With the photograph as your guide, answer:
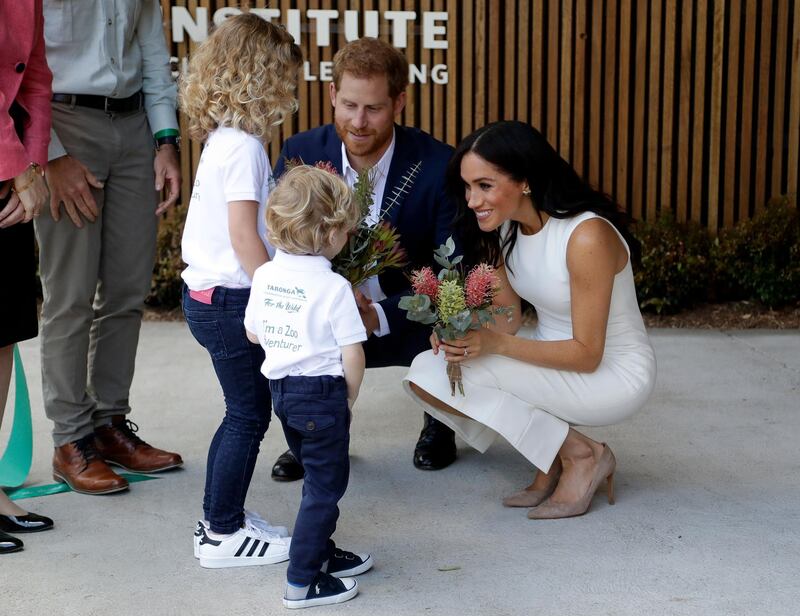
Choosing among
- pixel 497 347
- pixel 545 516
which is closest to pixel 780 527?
pixel 545 516

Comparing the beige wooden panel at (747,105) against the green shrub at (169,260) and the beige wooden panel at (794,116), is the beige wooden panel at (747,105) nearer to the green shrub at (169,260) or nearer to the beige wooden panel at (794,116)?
the beige wooden panel at (794,116)

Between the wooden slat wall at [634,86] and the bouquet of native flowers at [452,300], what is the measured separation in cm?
377

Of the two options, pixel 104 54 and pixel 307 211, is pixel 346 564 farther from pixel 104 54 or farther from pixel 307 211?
pixel 104 54

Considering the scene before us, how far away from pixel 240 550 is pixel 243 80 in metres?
1.42

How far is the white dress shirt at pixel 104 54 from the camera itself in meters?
3.78

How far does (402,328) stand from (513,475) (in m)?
0.69

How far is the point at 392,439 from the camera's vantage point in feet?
14.8

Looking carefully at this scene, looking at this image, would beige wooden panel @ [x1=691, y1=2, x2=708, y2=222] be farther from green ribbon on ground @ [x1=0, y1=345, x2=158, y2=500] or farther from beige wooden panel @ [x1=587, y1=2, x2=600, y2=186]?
green ribbon on ground @ [x1=0, y1=345, x2=158, y2=500]

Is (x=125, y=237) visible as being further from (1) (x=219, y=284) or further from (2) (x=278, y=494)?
(2) (x=278, y=494)

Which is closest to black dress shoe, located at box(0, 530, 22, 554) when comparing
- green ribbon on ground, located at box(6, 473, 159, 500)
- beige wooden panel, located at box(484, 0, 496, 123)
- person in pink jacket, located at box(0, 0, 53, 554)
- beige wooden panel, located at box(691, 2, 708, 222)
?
person in pink jacket, located at box(0, 0, 53, 554)

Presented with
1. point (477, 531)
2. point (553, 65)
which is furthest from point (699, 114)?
point (477, 531)

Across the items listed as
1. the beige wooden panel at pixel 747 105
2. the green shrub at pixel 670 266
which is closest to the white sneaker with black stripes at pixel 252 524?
the green shrub at pixel 670 266

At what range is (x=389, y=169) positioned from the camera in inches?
164

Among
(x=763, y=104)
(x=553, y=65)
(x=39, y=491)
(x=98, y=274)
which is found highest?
(x=553, y=65)
